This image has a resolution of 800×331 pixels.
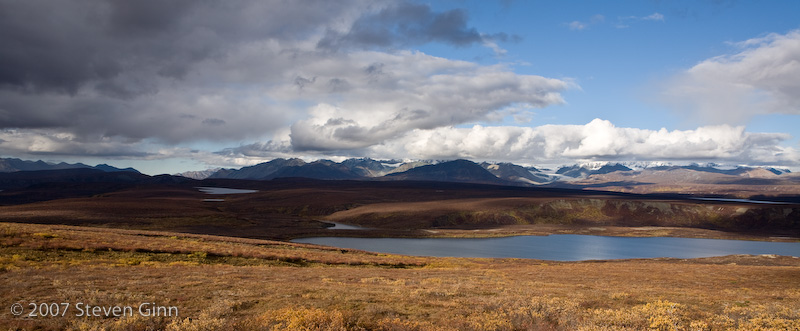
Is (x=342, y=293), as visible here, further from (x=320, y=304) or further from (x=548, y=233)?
(x=548, y=233)

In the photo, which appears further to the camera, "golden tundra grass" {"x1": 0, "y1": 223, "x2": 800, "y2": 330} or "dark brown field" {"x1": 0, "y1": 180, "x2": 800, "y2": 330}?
"dark brown field" {"x1": 0, "y1": 180, "x2": 800, "y2": 330}

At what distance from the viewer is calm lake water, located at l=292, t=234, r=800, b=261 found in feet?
323

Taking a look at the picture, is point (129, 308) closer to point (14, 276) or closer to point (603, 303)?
point (14, 276)

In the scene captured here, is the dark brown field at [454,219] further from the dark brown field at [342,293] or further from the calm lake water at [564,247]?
the dark brown field at [342,293]

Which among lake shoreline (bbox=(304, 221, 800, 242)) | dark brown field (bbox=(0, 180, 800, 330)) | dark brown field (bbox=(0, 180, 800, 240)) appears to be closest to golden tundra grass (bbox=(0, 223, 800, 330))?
dark brown field (bbox=(0, 180, 800, 330))

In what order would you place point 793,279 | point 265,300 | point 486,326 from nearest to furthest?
point 486,326, point 265,300, point 793,279

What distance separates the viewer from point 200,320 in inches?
586

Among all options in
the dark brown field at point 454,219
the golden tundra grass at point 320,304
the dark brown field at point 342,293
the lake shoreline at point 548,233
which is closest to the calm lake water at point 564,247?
the lake shoreline at point 548,233

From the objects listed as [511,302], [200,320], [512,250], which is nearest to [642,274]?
[511,302]

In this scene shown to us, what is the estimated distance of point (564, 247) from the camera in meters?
115

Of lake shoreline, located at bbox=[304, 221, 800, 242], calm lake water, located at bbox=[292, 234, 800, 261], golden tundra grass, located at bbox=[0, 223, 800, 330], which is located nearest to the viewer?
golden tundra grass, located at bbox=[0, 223, 800, 330]

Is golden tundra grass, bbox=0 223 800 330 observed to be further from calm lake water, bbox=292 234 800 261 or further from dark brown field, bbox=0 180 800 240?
dark brown field, bbox=0 180 800 240

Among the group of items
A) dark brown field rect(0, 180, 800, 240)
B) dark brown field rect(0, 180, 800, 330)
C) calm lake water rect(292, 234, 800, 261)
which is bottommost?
calm lake water rect(292, 234, 800, 261)

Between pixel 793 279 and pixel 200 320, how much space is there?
2159 inches
